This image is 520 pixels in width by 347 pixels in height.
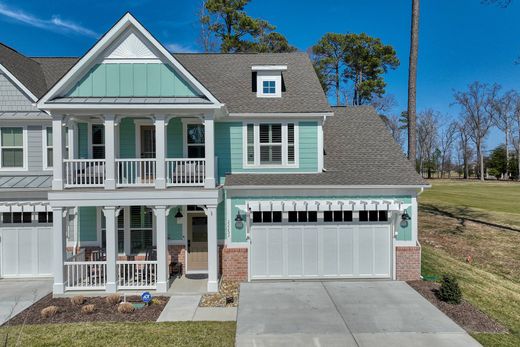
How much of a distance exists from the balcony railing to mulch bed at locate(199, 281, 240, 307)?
11.3 feet

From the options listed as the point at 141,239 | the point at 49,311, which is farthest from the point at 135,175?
the point at 49,311

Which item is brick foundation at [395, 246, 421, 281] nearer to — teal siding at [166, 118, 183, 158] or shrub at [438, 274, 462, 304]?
shrub at [438, 274, 462, 304]

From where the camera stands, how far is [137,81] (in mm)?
10133

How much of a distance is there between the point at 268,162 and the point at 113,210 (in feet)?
17.8

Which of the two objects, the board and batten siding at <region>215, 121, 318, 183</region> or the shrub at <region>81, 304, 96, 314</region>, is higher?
the board and batten siding at <region>215, 121, 318, 183</region>

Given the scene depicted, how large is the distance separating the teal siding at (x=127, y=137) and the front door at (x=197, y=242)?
3.21 meters

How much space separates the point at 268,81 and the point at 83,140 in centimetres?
735

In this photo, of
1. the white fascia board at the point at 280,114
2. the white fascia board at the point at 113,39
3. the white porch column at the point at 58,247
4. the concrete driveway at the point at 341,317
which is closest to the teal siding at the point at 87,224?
the white porch column at the point at 58,247

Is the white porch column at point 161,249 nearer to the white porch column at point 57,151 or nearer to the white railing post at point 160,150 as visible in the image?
the white railing post at point 160,150

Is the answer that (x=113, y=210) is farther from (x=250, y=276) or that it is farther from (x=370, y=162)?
(x=370, y=162)

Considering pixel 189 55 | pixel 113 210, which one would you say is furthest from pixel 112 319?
pixel 189 55

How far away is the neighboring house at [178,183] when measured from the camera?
975 centimetres

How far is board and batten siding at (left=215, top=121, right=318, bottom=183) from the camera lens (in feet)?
37.6

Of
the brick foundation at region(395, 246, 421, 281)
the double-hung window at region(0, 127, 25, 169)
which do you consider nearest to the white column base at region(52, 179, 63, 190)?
the double-hung window at region(0, 127, 25, 169)
